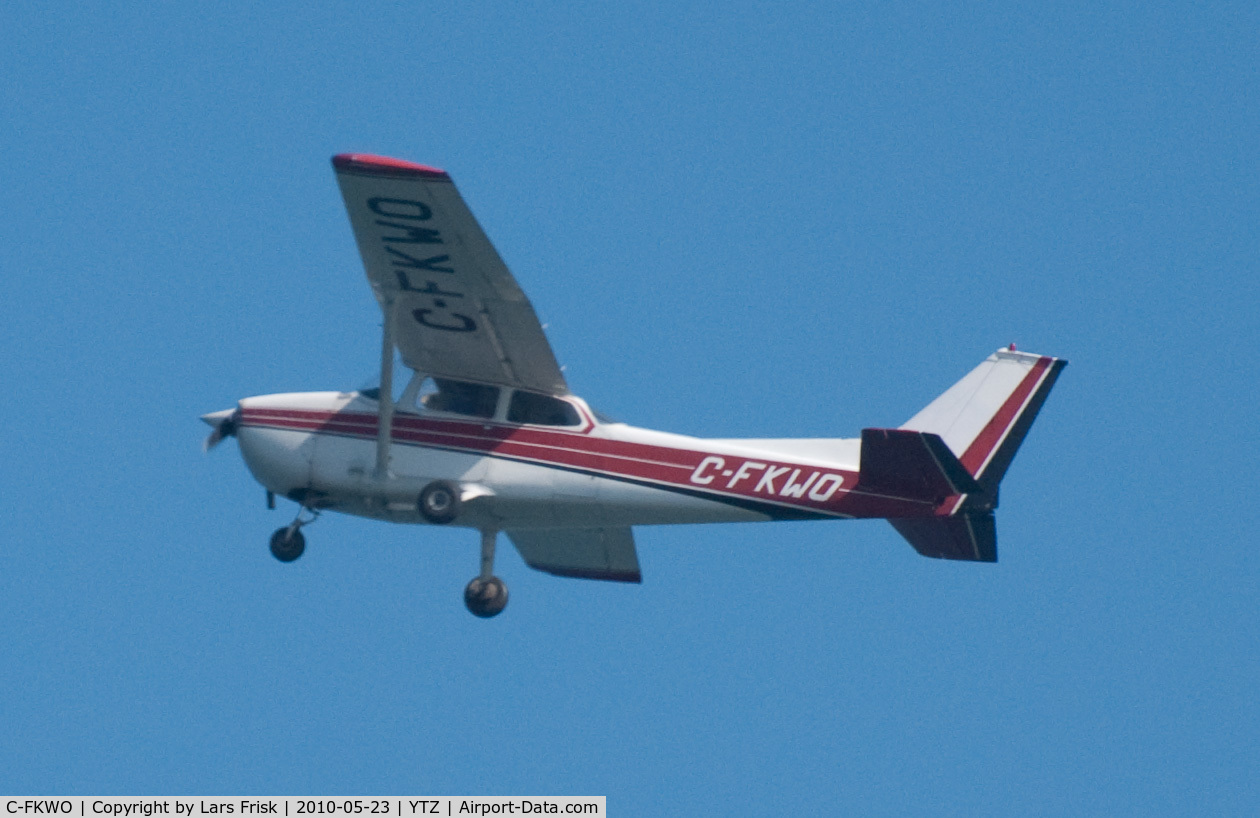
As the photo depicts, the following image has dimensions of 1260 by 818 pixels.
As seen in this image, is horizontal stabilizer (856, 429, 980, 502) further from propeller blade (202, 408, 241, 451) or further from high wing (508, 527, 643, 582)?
propeller blade (202, 408, 241, 451)

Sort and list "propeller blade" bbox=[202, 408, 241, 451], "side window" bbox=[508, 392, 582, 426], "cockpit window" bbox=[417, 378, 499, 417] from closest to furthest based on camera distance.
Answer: "side window" bbox=[508, 392, 582, 426] < "cockpit window" bbox=[417, 378, 499, 417] < "propeller blade" bbox=[202, 408, 241, 451]

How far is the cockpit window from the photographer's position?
89.2 ft

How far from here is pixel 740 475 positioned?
26.7 metres

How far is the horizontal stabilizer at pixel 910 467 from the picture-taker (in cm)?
2589

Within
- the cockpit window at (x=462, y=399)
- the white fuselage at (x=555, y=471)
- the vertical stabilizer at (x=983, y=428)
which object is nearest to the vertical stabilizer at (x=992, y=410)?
the vertical stabilizer at (x=983, y=428)

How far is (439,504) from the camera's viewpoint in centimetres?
2677

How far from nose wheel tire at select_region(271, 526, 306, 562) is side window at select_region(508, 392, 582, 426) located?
2.44 meters

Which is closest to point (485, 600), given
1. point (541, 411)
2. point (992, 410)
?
point (541, 411)

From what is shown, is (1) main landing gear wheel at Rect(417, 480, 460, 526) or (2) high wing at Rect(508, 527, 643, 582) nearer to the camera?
(1) main landing gear wheel at Rect(417, 480, 460, 526)

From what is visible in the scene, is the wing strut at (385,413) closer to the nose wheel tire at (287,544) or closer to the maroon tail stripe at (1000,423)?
the nose wheel tire at (287,544)

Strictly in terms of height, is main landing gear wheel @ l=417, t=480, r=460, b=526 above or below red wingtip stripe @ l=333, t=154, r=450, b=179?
below

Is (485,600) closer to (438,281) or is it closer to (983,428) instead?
(438,281)

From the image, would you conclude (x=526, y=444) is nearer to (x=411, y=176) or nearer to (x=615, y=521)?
(x=615, y=521)

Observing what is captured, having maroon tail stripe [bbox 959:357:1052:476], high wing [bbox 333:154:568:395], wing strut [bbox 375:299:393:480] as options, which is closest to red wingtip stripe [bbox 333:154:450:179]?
high wing [bbox 333:154:568:395]
